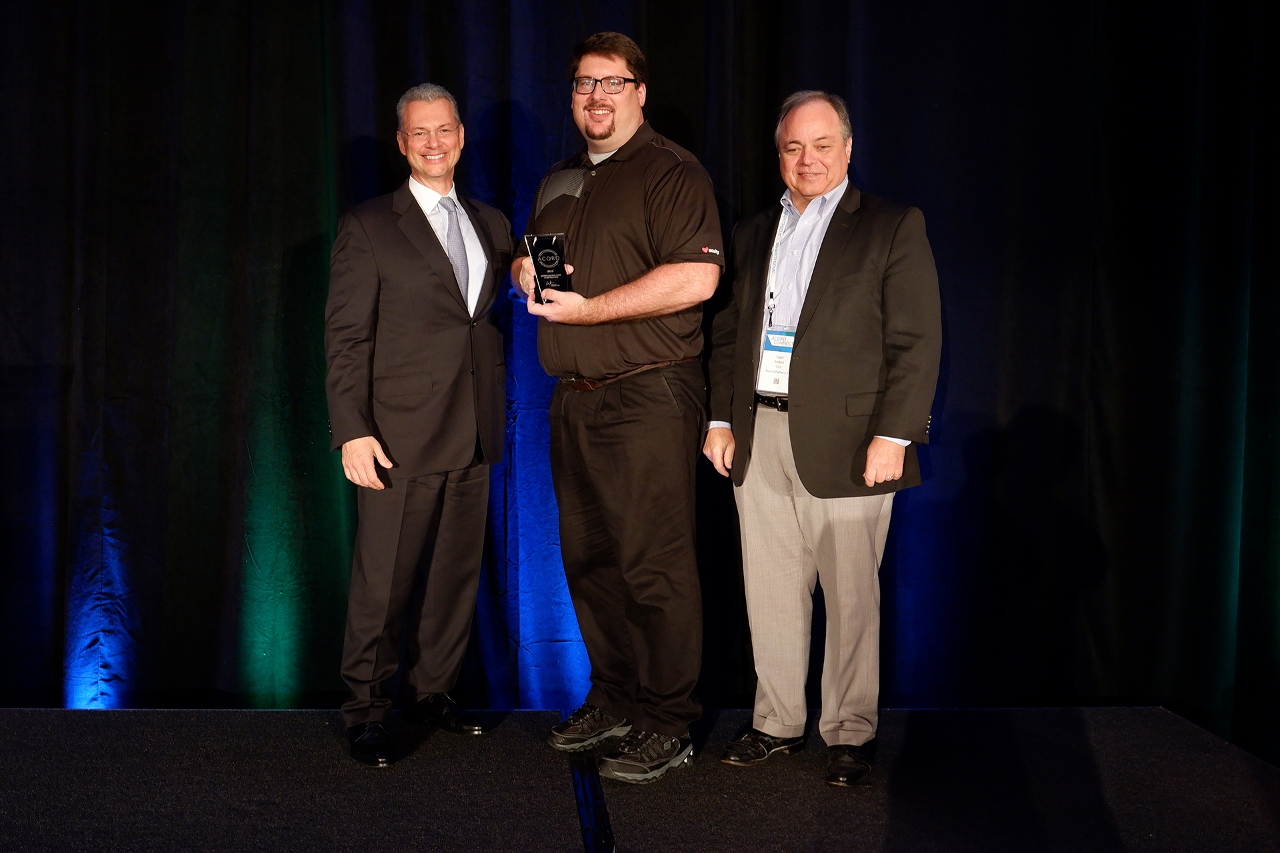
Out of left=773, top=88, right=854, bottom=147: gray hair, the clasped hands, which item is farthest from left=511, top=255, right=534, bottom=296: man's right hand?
the clasped hands

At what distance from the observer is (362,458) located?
2.54 m

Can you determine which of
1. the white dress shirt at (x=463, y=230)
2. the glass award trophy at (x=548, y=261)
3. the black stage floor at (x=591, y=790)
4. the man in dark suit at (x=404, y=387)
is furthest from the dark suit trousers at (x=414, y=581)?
the glass award trophy at (x=548, y=261)

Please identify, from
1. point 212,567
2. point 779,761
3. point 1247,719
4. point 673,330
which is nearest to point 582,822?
point 779,761

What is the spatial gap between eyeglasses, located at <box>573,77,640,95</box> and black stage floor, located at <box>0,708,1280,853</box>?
5.52ft

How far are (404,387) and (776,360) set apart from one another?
97cm

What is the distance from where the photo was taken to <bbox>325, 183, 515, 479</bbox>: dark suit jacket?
8.41ft

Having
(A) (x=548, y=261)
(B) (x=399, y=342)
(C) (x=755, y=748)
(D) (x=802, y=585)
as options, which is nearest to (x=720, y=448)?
(D) (x=802, y=585)

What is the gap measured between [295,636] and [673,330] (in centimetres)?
177

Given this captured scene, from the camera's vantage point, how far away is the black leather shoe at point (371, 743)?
248cm

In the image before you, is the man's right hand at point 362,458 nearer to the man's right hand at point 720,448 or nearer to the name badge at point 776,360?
the man's right hand at point 720,448

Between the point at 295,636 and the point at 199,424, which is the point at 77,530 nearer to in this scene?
the point at 199,424

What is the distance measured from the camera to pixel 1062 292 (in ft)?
10.6

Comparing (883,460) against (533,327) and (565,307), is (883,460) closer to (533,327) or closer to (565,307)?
(565,307)

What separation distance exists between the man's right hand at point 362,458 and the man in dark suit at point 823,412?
868 mm
